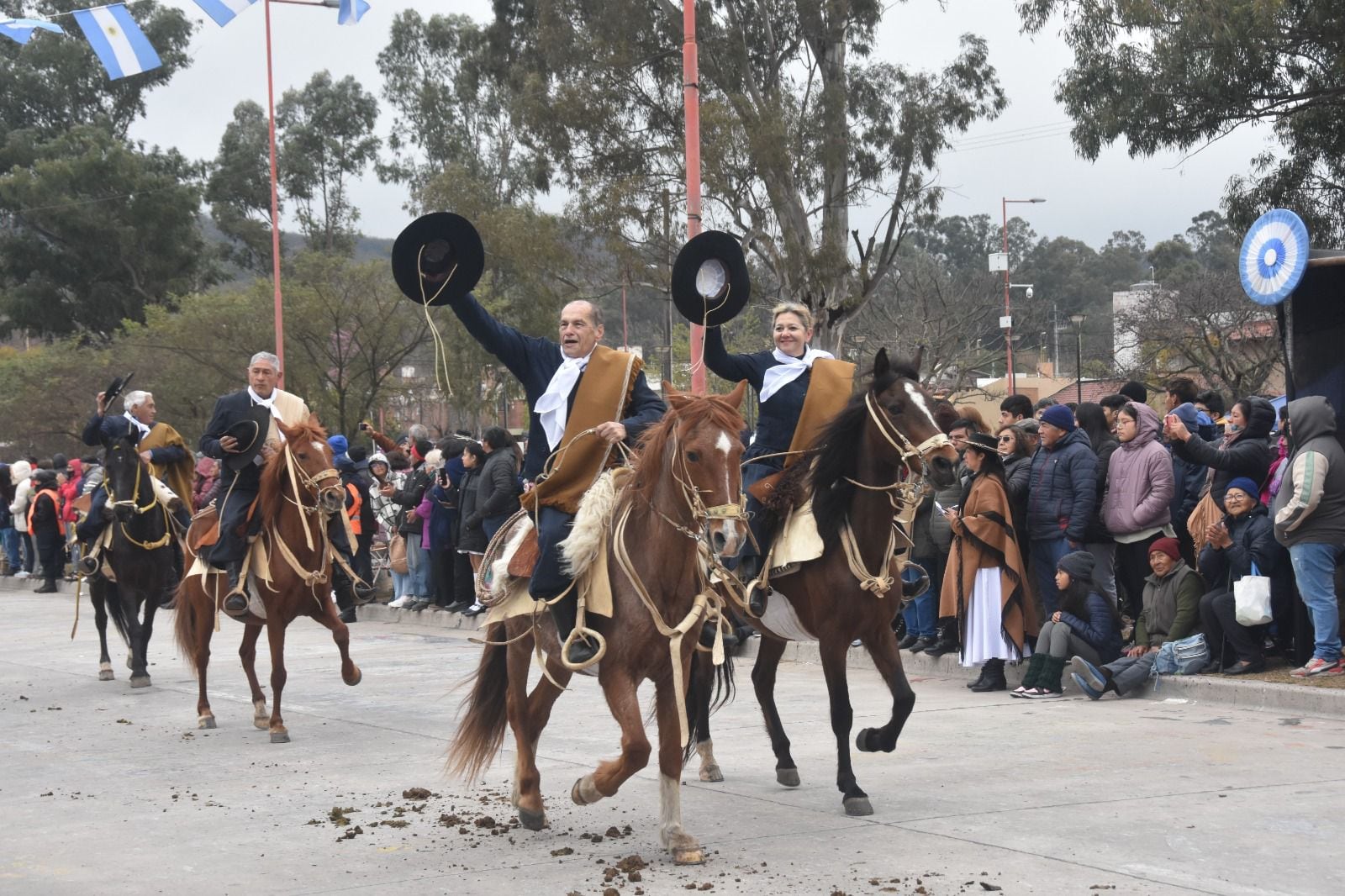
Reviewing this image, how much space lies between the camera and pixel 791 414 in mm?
8688

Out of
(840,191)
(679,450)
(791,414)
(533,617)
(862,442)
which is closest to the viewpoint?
(679,450)

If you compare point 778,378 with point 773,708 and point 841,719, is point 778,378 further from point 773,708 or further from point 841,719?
point 841,719

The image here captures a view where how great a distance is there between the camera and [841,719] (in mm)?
7684

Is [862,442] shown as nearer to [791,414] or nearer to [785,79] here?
[791,414]

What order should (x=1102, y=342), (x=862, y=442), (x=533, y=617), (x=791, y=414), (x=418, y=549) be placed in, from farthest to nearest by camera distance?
1. (x=1102, y=342)
2. (x=418, y=549)
3. (x=791, y=414)
4. (x=862, y=442)
5. (x=533, y=617)

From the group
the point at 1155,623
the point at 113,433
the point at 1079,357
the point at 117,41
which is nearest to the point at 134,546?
the point at 113,433

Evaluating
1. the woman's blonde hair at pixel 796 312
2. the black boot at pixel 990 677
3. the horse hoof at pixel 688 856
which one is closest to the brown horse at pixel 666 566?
the horse hoof at pixel 688 856

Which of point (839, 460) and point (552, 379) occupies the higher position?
point (552, 379)

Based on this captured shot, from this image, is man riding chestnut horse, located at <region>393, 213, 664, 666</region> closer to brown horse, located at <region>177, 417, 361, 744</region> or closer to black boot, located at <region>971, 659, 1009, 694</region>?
brown horse, located at <region>177, 417, 361, 744</region>

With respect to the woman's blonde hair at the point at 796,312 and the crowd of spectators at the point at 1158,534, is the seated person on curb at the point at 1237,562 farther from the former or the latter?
the woman's blonde hair at the point at 796,312

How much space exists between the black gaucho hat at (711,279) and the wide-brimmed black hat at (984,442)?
4.46m

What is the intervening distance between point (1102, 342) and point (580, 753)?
7008cm

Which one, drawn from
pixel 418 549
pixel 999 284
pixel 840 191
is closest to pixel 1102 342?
pixel 999 284

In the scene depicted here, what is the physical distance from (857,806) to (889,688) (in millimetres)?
697
